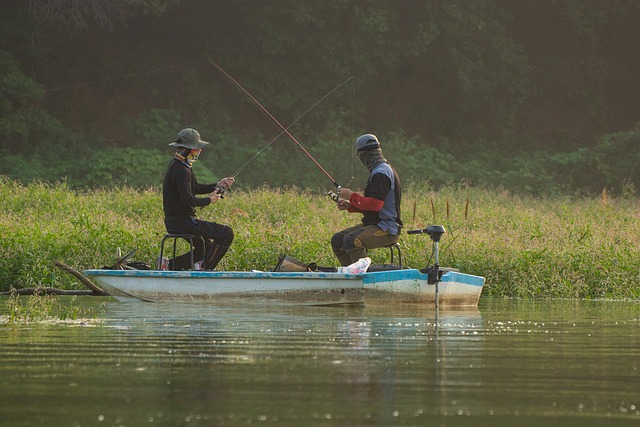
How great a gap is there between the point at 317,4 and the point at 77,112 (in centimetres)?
668

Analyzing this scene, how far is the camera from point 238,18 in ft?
120

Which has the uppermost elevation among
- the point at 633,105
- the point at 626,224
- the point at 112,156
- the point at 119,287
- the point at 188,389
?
the point at 633,105

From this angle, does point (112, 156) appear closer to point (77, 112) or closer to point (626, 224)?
point (77, 112)

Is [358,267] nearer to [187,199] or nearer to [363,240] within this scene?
[363,240]

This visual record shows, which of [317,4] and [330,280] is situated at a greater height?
[317,4]

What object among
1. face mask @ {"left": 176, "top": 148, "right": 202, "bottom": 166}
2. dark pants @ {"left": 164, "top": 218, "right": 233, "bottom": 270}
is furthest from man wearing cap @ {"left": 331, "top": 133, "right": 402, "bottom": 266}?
face mask @ {"left": 176, "top": 148, "right": 202, "bottom": 166}

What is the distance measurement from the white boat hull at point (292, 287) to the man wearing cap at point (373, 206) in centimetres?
47

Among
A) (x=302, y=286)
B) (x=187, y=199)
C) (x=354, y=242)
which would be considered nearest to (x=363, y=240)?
(x=354, y=242)

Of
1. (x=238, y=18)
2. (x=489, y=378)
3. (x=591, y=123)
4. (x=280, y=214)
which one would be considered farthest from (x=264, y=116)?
(x=489, y=378)

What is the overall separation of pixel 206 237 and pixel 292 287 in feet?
3.87

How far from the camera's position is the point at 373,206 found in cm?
1338

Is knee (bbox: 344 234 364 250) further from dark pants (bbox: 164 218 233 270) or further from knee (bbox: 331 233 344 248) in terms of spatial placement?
dark pants (bbox: 164 218 233 270)

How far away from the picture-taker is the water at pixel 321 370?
21.5 ft

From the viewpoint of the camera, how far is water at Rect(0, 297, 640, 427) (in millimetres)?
6566
